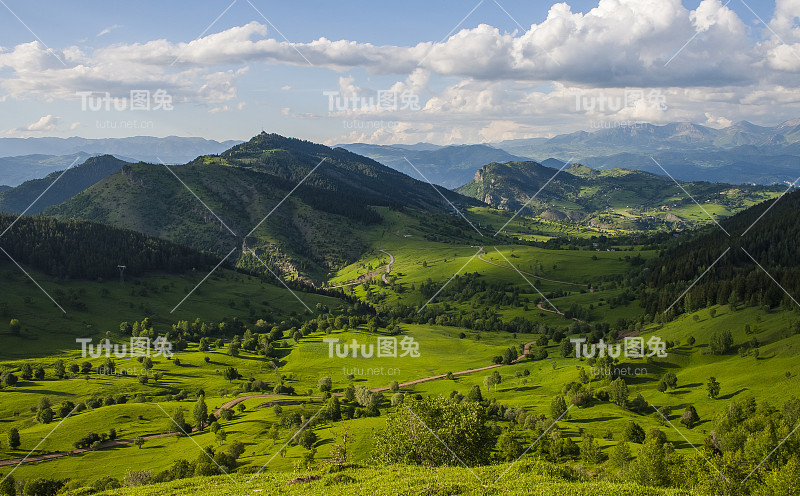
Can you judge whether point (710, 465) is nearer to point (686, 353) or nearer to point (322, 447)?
point (322, 447)

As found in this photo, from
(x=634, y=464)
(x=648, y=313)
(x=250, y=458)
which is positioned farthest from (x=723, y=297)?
(x=250, y=458)

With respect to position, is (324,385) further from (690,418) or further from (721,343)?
(721,343)

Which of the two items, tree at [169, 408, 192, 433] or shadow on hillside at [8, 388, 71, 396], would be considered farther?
shadow on hillside at [8, 388, 71, 396]

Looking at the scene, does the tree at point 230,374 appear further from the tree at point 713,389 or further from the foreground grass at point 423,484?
the tree at point 713,389

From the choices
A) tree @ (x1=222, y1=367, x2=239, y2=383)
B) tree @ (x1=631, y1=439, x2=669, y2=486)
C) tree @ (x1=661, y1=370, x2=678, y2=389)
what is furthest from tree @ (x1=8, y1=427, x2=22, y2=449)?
tree @ (x1=661, y1=370, x2=678, y2=389)

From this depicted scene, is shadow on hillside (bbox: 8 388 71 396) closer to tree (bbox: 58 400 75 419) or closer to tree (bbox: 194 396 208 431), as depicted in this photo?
tree (bbox: 58 400 75 419)

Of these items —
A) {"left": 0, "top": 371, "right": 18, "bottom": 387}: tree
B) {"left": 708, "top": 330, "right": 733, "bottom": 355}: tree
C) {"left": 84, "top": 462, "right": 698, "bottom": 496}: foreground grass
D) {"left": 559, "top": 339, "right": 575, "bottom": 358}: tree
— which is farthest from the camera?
{"left": 559, "top": 339, "right": 575, "bottom": 358}: tree
